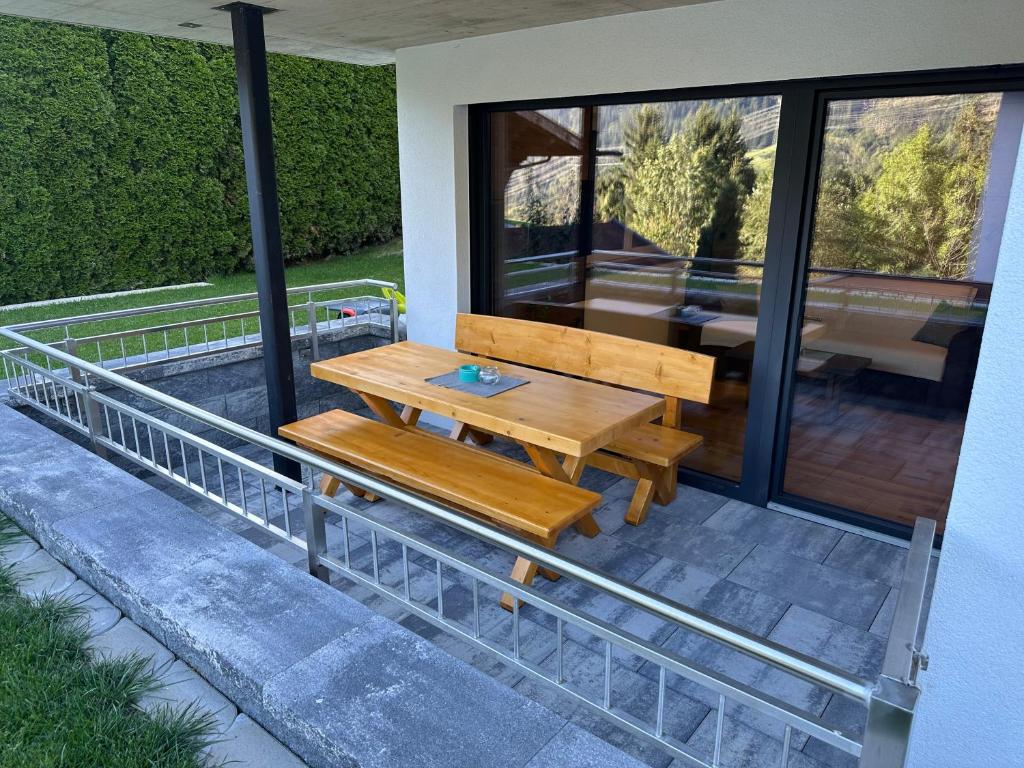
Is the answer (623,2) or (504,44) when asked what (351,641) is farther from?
(504,44)

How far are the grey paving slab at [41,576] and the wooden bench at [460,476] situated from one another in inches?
58.8

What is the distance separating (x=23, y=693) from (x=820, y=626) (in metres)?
3.21

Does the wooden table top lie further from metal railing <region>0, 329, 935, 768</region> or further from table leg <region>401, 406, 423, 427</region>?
metal railing <region>0, 329, 935, 768</region>

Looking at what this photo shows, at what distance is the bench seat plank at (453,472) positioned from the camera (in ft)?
11.2

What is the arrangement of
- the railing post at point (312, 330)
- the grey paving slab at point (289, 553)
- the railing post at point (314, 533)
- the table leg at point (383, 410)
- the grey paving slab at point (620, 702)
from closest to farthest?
the grey paving slab at point (620, 702)
the railing post at point (314, 533)
the grey paving slab at point (289, 553)
the table leg at point (383, 410)
the railing post at point (312, 330)

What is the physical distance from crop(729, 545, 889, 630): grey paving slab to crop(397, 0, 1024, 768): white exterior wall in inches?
62.3

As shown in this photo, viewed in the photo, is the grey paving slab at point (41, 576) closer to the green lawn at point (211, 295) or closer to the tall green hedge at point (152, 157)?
the green lawn at point (211, 295)

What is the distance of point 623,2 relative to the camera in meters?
4.06

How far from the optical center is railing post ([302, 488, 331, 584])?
286 centimetres

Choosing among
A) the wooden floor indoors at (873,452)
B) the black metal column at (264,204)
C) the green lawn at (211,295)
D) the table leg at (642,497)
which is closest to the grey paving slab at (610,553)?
the table leg at (642,497)

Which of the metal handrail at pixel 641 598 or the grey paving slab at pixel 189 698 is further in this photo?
the grey paving slab at pixel 189 698

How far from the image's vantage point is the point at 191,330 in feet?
27.7

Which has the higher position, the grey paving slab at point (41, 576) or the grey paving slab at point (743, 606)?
the grey paving slab at point (41, 576)

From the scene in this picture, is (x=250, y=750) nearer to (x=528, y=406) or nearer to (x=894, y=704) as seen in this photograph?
(x=894, y=704)
